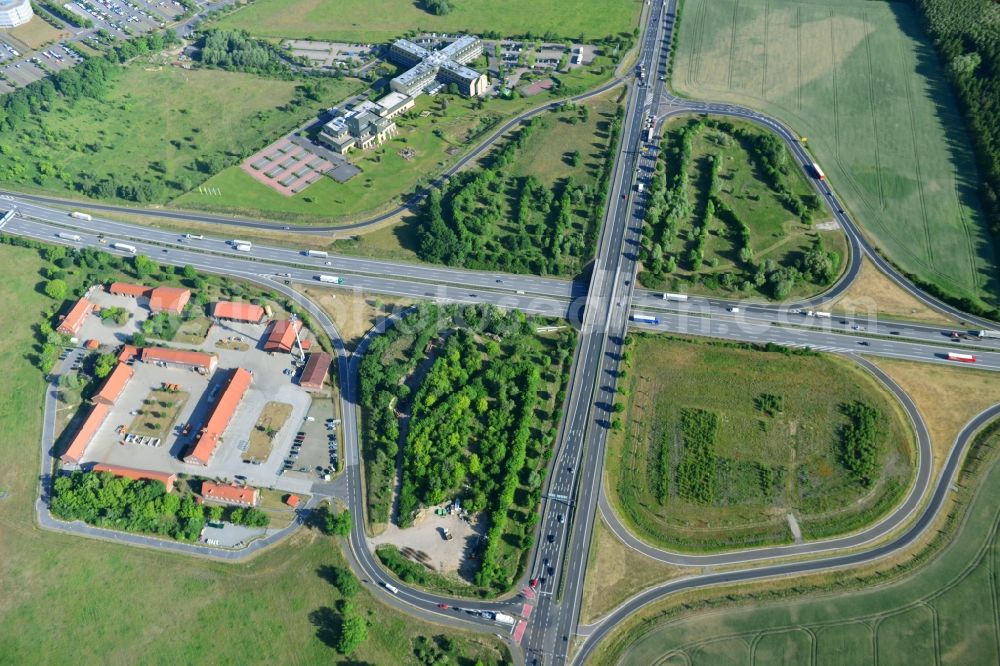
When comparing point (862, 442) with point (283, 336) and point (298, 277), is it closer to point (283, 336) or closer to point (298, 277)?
point (283, 336)

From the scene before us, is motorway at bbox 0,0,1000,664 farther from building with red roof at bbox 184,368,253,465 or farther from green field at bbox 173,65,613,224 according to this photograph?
building with red roof at bbox 184,368,253,465

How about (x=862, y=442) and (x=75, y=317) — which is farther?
(x=75, y=317)

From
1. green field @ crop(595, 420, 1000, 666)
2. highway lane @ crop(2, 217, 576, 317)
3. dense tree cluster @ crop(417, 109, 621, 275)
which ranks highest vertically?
dense tree cluster @ crop(417, 109, 621, 275)

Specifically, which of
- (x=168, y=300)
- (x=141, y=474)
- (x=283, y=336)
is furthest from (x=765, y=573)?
(x=168, y=300)

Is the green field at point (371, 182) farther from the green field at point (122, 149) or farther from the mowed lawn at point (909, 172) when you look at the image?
the mowed lawn at point (909, 172)

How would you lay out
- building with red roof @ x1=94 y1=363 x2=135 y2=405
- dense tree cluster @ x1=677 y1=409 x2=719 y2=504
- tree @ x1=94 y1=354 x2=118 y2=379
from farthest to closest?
1. tree @ x1=94 y1=354 x2=118 y2=379
2. building with red roof @ x1=94 y1=363 x2=135 y2=405
3. dense tree cluster @ x1=677 y1=409 x2=719 y2=504

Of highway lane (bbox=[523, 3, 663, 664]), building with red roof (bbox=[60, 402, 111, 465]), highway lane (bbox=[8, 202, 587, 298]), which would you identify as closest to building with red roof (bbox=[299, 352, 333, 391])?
highway lane (bbox=[8, 202, 587, 298])
